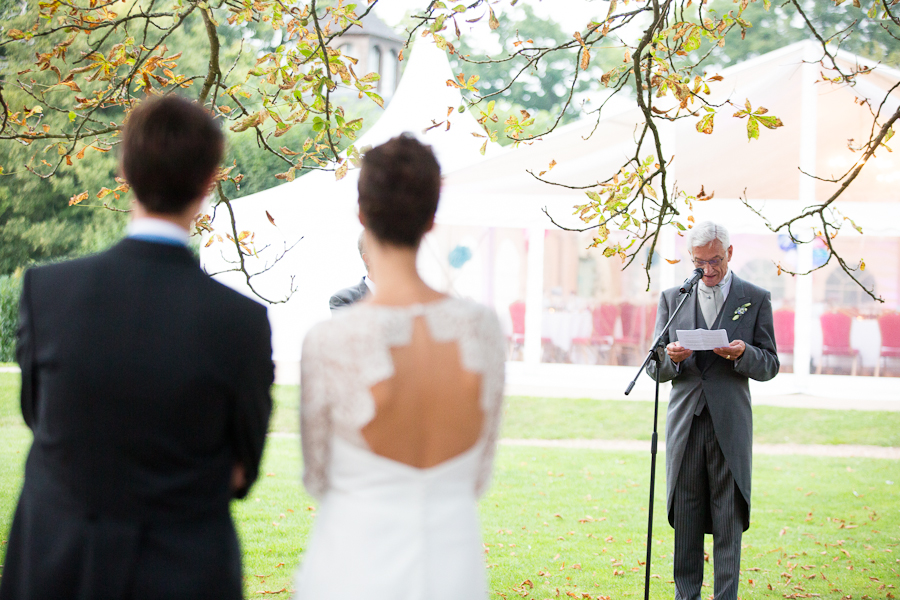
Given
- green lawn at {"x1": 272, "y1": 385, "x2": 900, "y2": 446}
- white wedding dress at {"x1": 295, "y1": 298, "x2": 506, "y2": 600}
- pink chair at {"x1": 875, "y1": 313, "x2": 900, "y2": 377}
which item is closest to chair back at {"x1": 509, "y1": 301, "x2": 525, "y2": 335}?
green lawn at {"x1": 272, "y1": 385, "x2": 900, "y2": 446}

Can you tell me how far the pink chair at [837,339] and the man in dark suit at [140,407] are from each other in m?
12.5

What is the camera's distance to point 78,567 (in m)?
1.52

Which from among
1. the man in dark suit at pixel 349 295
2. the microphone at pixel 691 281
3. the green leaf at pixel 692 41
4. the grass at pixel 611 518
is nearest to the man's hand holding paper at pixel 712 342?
the microphone at pixel 691 281

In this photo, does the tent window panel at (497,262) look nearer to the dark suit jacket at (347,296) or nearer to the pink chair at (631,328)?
the pink chair at (631,328)

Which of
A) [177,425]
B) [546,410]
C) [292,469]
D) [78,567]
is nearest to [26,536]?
[78,567]

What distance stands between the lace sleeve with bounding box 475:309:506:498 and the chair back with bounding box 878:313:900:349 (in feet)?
40.4

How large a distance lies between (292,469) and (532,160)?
582 centimetres

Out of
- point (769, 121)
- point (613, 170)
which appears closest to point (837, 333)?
point (613, 170)

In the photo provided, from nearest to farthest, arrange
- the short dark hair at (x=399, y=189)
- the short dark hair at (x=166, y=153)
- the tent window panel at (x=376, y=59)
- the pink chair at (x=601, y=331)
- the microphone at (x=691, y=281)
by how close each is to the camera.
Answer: the short dark hair at (x=166, y=153), the short dark hair at (x=399, y=189), the microphone at (x=691, y=281), the pink chair at (x=601, y=331), the tent window panel at (x=376, y=59)

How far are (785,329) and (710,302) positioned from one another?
31.8 ft

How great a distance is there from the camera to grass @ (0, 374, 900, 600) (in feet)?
16.5

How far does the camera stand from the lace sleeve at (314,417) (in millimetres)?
1690

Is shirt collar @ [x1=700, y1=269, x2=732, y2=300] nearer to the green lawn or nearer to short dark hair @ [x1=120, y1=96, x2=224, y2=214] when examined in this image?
short dark hair @ [x1=120, y1=96, x2=224, y2=214]

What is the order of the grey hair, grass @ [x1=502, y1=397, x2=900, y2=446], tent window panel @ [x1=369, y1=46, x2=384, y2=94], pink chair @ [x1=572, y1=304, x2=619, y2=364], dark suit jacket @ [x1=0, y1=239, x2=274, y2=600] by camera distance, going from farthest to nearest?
1. tent window panel @ [x1=369, y1=46, x2=384, y2=94]
2. pink chair @ [x1=572, y1=304, x2=619, y2=364]
3. grass @ [x1=502, y1=397, x2=900, y2=446]
4. the grey hair
5. dark suit jacket @ [x1=0, y1=239, x2=274, y2=600]
